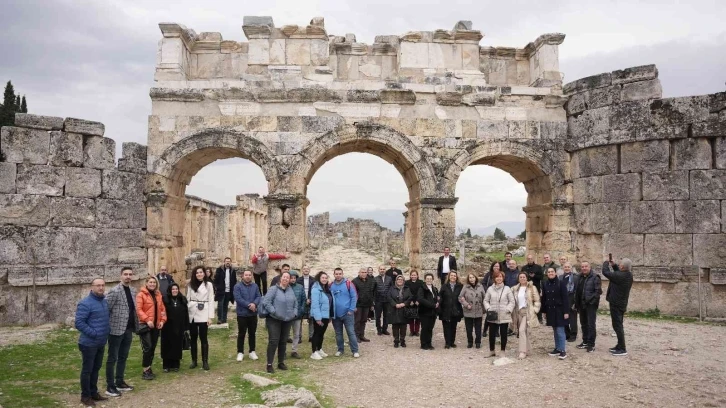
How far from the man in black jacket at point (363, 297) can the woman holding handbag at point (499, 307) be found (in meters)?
2.09

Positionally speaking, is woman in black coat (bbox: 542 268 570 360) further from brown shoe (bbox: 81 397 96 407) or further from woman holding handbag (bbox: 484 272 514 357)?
brown shoe (bbox: 81 397 96 407)

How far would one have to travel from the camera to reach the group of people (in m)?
6.28

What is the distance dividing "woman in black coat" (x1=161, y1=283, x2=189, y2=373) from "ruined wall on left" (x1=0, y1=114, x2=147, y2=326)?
4614 millimetres

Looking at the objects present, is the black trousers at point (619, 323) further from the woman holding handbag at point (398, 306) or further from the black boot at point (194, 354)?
the black boot at point (194, 354)

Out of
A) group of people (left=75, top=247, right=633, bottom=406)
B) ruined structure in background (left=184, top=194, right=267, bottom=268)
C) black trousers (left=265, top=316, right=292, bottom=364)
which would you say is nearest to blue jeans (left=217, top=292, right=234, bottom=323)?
group of people (left=75, top=247, right=633, bottom=406)

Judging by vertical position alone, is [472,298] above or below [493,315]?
above

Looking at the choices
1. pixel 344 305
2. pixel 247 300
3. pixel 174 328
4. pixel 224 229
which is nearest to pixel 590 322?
pixel 344 305

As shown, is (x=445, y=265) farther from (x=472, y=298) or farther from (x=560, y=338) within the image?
(x=560, y=338)

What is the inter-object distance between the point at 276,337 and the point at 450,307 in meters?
Result: 2.91

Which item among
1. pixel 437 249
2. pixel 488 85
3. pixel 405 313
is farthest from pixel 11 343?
pixel 488 85

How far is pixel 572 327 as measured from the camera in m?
9.05

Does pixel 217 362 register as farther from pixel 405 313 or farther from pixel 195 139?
pixel 195 139

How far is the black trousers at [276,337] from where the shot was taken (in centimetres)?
740

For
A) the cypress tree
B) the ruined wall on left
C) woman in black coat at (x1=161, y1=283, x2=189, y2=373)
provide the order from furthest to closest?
the cypress tree, the ruined wall on left, woman in black coat at (x1=161, y1=283, x2=189, y2=373)
